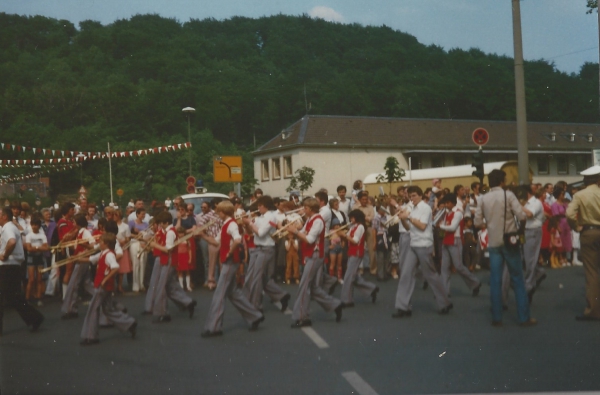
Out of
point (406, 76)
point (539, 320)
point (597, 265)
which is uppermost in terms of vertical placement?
point (406, 76)

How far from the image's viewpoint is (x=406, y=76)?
12195mm

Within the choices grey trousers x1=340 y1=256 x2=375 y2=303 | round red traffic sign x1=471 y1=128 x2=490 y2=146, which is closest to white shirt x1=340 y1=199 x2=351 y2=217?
round red traffic sign x1=471 y1=128 x2=490 y2=146

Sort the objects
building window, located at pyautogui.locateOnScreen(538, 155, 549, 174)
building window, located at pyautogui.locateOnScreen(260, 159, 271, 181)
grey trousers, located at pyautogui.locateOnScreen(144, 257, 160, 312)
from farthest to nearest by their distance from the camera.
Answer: building window, located at pyautogui.locateOnScreen(260, 159, 271, 181) → building window, located at pyautogui.locateOnScreen(538, 155, 549, 174) → grey trousers, located at pyautogui.locateOnScreen(144, 257, 160, 312)

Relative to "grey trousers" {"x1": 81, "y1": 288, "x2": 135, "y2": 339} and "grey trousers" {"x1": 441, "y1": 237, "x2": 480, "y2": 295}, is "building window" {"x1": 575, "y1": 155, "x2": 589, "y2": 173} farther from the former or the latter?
"grey trousers" {"x1": 81, "y1": 288, "x2": 135, "y2": 339}

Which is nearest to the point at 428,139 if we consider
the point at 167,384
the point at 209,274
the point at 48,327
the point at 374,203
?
the point at 374,203

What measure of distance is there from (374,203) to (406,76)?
9.27 metres

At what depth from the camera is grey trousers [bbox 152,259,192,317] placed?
12.9 m

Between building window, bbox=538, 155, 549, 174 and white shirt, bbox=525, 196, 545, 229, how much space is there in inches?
224

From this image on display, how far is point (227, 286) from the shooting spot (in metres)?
11.1

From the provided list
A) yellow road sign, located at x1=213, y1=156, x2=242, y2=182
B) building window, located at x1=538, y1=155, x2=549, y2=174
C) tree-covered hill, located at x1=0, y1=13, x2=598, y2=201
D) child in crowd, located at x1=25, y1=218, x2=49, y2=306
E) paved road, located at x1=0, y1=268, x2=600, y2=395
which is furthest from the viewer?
yellow road sign, located at x1=213, y1=156, x2=242, y2=182

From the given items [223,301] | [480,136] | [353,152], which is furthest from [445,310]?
[353,152]

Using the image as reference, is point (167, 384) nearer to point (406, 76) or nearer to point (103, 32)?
point (103, 32)

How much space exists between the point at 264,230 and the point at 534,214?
452cm

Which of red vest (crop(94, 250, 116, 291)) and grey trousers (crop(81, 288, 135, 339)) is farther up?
red vest (crop(94, 250, 116, 291))
